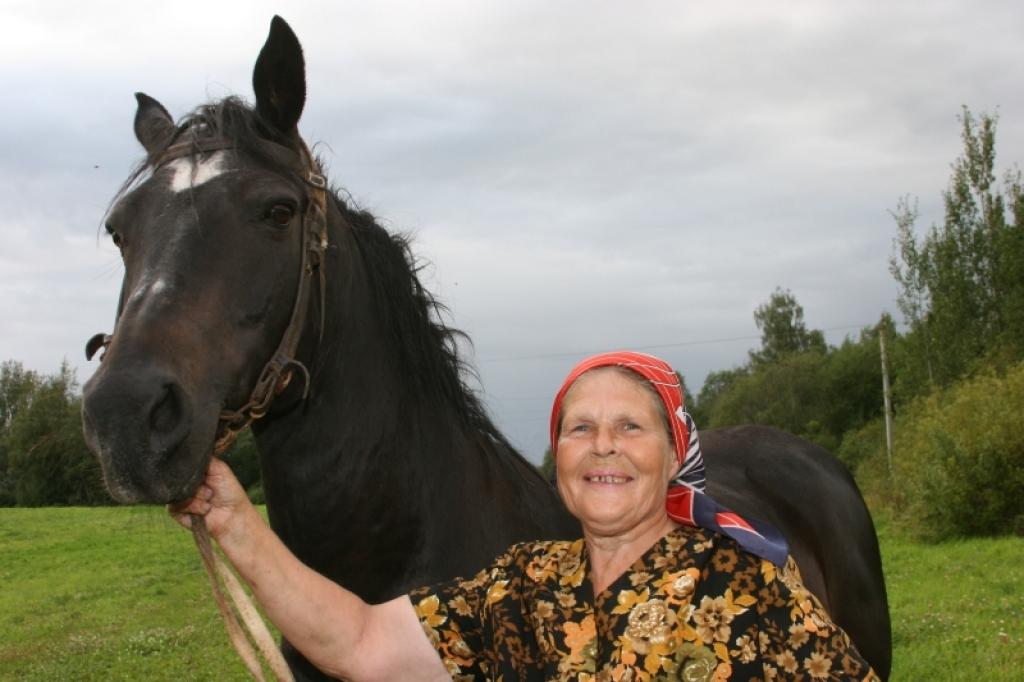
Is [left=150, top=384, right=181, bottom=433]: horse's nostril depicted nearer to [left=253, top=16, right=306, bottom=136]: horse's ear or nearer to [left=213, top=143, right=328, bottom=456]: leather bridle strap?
[left=213, top=143, right=328, bottom=456]: leather bridle strap

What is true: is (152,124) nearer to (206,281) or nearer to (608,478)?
(206,281)

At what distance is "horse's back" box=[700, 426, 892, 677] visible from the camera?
5055 mm

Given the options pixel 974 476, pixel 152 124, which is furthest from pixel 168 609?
pixel 974 476

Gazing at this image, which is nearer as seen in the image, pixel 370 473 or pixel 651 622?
pixel 651 622

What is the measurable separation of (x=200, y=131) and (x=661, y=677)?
2060 millimetres

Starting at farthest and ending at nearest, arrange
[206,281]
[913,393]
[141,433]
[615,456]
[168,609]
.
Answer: [913,393] < [168,609] < [206,281] < [615,456] < [141,433]

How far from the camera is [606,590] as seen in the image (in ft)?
7.16

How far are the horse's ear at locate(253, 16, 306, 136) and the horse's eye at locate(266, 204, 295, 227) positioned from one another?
1.19 ft

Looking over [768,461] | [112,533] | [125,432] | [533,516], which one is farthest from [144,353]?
[112,533]

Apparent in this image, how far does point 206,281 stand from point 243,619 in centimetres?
87

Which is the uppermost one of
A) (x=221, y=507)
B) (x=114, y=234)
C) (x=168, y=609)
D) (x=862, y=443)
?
(x=114, y=234)

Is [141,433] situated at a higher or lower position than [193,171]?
lower

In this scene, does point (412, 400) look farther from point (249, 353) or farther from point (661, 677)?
point (661, 677)

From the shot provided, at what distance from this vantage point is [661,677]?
2033mm
